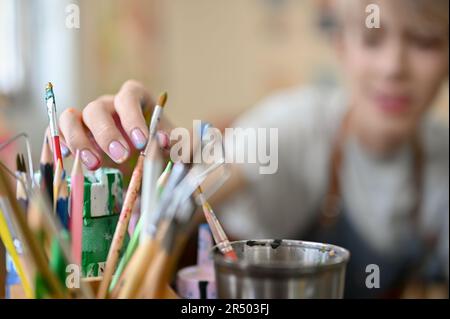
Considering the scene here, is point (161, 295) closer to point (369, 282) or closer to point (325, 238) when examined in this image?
point (369, 282)

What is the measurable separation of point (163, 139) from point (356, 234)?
0.71m

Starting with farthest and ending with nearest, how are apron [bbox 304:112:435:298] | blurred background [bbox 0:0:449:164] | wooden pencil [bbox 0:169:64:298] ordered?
1. blurred background [bbox 0:0:449:164]
2. apron [bbox 304:112:435:298]
3. wooden pencil [bbox 0:169:64:298]

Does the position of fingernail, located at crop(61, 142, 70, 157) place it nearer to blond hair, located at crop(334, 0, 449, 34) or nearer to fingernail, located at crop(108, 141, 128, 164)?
fingernail, located at crop(108, 141, 128, 164)

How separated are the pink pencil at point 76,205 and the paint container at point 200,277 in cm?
7

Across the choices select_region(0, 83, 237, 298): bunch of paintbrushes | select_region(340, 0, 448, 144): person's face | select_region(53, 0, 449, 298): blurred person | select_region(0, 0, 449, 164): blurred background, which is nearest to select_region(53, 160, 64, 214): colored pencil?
select_region(0, 83, 237, 298): bunch of paintbrushes

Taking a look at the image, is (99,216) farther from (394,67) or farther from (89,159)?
(394,67)

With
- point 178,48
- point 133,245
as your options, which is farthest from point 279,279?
point 178,48

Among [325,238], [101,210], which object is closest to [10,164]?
[101,210]

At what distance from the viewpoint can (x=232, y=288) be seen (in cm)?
26

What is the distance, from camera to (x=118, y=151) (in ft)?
1.04

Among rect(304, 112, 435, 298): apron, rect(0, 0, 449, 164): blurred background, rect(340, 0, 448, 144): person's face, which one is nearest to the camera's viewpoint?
rect(340, 0, 448, 144): person's face

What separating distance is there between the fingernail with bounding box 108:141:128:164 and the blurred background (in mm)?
1196

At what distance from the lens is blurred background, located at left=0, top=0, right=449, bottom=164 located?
158 centimetres

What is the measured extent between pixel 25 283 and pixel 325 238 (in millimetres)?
712
